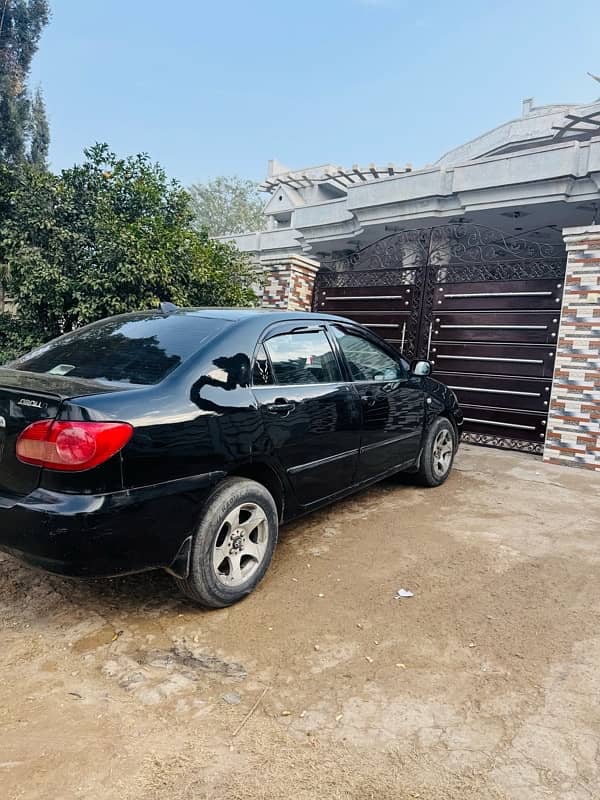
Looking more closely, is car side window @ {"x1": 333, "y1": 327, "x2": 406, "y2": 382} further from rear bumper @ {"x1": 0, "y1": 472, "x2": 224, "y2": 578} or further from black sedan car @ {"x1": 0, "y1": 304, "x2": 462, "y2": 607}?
rear bumper @ {"x1": 0, "y1": 472, "x2": 224, "y2": 578}

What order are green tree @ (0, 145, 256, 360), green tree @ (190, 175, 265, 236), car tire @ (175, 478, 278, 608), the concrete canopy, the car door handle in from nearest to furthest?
1. car tire @ (175, 478, 278, 608)
2. the car door handle
3. green tree @ (0, 145, 256, 360)
4. the concrete canopy
5. green tree @ (190, 175, 265, 236)

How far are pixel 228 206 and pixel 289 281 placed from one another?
117ft

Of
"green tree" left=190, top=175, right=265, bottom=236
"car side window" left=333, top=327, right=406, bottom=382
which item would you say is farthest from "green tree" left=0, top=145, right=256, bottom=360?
"green tree" left=190, top=175, right=265, bottom=236

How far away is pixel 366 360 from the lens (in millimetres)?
3881

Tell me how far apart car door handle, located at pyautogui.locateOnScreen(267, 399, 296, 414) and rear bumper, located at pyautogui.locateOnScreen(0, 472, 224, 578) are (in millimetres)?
694

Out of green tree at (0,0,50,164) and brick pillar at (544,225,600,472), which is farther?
green tree at (0,0,50,164)

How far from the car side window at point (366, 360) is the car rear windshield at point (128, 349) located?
106 centimetres

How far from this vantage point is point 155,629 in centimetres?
242

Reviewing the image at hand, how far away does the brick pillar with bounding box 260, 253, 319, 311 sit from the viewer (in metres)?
8.26

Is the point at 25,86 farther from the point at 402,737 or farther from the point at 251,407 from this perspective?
the point at 402,737

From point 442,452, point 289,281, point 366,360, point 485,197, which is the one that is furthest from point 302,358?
point 485,197

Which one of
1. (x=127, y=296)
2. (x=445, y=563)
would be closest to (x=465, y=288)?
(x=127, y=296)

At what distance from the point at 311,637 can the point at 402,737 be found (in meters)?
0.67

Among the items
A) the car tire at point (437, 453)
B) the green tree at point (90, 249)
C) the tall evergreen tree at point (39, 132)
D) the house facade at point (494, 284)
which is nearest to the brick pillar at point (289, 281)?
the house facade at point (494, 284)
